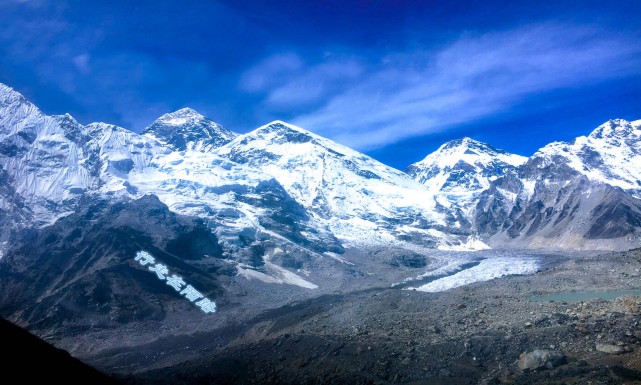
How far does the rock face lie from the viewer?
3058cm

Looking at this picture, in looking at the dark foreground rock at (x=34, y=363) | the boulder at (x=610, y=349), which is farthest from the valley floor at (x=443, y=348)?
the dark foreground rock at (x=34, y=363)

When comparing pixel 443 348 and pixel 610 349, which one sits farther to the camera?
pixel 443 348

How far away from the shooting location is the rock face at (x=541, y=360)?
100ft

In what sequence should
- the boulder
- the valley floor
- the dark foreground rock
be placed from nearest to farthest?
the dark foreground rock < the boulder < the valley floor

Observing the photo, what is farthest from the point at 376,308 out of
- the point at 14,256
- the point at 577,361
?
the point at 14,256

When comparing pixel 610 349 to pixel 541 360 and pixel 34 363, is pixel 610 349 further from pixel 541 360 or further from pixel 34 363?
pixel 34 363

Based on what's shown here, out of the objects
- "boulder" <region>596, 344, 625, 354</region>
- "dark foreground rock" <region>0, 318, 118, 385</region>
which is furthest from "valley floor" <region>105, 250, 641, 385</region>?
"dark foreground rock" <region>0, 318, 118, 385</region>

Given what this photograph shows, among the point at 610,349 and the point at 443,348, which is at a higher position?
the point at 443,348

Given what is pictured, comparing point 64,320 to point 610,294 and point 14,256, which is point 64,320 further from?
point 610,294

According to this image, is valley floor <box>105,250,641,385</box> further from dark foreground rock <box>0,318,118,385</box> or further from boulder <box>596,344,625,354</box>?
dark foreground rock <box>0,318,118,385</box>

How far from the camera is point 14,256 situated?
134 meters

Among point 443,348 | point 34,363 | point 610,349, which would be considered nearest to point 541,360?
point 610,349

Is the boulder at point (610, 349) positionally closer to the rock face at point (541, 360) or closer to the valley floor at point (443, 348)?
the valley floor at point (443, 348)

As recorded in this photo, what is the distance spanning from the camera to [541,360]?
31062mm
